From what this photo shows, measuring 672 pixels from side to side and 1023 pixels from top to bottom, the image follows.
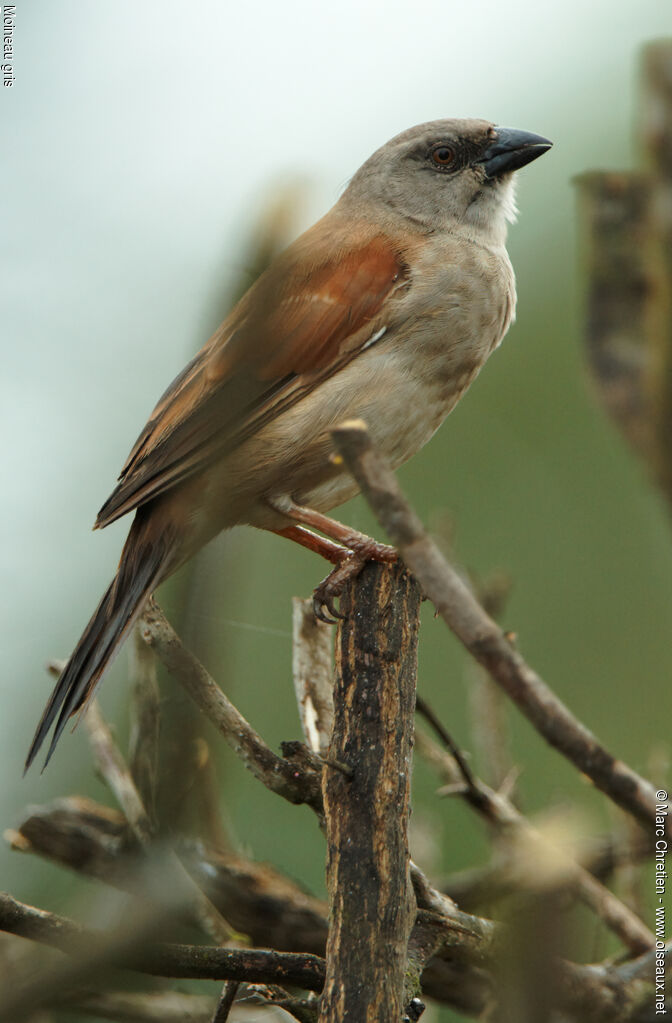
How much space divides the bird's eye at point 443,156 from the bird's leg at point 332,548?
5.36 feet

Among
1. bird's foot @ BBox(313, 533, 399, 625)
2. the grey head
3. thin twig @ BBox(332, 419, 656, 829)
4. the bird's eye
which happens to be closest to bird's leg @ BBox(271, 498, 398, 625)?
bird's foot @ BBox(313, 533, 399, 625)

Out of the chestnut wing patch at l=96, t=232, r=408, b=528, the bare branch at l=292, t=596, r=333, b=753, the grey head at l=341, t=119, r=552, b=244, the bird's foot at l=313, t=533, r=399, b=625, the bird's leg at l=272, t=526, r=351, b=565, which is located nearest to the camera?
the bare branch at l=292, t=596, r=333, b=753

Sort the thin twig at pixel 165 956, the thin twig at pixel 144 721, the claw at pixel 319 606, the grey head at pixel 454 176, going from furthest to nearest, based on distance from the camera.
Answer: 1. the grey head at pixel 454 176
2. the claw at pixel 319 606
3. the thin twig at pixel 144 721
4. the thin twig at pixel 165 956

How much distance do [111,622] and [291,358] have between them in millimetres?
975

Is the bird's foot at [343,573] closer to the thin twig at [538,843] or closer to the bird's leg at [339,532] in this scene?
the bird's leg at [339,532]

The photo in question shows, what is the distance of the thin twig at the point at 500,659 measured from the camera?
0.99 metres

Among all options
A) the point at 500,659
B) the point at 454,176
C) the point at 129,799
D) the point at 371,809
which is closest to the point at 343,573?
the point at 129,799

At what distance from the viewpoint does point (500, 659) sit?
1047 millimetres

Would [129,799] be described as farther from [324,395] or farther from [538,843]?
[324,395]

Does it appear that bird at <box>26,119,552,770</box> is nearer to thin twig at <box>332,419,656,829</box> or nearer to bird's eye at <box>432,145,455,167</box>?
bird's eye at <box>432,145,455,167</box>

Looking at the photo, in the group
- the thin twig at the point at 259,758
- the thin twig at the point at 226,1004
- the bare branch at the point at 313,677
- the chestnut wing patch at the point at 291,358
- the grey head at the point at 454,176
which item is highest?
the grey head at the point at 454,176

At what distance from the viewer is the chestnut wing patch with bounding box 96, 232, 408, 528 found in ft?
9.38

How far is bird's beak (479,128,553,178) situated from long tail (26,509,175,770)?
6.65 feet

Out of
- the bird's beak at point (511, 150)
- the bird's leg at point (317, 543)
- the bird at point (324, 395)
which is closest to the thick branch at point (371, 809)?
the bird at point (324, 395)
